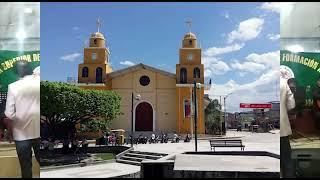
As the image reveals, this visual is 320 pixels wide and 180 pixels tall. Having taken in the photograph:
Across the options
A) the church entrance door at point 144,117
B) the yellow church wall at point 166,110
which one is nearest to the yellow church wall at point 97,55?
the church entrance door at point 144,117

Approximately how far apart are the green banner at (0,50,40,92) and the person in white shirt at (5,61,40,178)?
0.12m

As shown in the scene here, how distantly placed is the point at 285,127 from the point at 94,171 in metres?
8.42

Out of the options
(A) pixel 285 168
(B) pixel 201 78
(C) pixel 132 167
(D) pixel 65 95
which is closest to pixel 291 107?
(A) pixel 285 168

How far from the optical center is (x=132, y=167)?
17.9 meters

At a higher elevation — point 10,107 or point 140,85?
point 140,85

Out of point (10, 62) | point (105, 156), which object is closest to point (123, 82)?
point (105, 156)

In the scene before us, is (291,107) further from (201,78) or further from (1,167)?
(201,78)

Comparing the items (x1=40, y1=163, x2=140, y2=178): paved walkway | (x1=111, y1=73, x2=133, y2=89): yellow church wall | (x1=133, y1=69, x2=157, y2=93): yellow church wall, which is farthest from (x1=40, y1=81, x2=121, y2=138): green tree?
(x1=133, y1=69, x2=157, y2=93): yellow church wall

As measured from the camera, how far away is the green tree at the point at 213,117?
46812 mm

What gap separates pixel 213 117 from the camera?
49.7 metres

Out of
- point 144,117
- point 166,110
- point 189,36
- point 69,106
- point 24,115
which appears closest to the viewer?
point 24,115

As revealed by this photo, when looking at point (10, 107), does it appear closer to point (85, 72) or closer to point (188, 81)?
point (188, 81)

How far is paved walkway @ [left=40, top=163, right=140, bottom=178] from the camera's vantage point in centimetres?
1501

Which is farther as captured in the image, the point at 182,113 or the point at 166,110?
the point at 166,110
